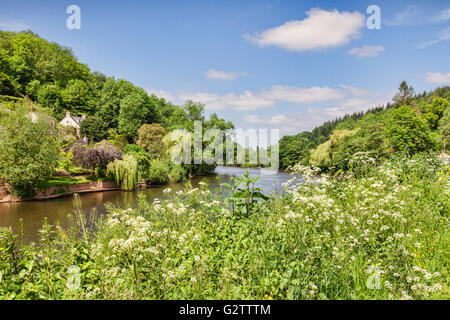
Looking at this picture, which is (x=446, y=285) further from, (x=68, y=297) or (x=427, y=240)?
(x=68, y=297)

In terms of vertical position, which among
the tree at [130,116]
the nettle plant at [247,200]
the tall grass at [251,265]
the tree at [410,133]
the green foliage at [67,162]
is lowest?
the tall grass at [251,265]

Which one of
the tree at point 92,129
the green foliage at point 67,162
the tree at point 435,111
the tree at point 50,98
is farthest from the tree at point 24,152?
the tree at point 435,111

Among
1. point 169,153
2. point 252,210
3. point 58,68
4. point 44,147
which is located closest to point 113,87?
point 58,68

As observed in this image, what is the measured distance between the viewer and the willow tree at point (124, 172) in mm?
23547

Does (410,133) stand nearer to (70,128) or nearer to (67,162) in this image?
(67,162)

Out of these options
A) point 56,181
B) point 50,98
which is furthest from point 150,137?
point 50,98

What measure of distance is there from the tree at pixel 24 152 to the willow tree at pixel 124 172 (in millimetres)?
5162

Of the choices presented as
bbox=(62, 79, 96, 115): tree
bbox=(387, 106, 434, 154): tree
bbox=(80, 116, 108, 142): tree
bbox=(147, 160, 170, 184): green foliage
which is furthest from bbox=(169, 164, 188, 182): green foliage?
bbox=(62, 79, 96, 115): tree

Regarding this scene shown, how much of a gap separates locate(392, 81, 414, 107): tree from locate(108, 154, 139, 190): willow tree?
180 ft

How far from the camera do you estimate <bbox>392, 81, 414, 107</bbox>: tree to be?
159 feet

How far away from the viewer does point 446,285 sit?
8.36 ft

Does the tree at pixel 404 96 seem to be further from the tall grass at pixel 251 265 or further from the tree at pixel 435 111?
the tall grass at pixel 251 265

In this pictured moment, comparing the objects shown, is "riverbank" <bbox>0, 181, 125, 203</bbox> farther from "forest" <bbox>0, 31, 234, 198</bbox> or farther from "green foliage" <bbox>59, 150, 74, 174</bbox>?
"green foliage" <bbox>59, 150, 74, 174</bbox>
